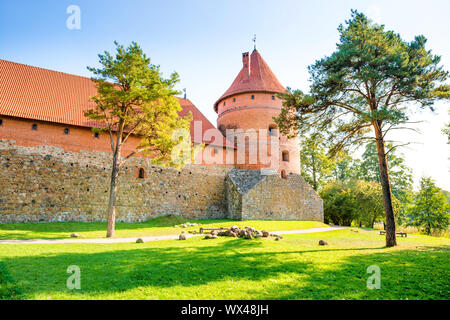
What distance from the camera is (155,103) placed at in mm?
12289

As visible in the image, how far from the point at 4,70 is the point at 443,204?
35.5m

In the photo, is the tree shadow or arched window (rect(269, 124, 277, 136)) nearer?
the tree shadow

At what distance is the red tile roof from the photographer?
14.3 m

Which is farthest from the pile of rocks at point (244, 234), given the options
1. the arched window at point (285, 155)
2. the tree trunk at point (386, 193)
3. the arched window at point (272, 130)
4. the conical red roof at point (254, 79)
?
the conical red roof at point (254, 79)

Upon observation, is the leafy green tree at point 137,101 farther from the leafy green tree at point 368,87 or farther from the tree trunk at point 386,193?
the tree trunk at point 386,193

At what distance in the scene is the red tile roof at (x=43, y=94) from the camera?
14.3 m

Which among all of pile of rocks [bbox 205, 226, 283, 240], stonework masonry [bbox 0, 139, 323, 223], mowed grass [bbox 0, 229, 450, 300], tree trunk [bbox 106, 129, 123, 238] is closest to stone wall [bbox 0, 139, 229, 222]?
stonework masonry [bbox 0, 139, 323, 223]

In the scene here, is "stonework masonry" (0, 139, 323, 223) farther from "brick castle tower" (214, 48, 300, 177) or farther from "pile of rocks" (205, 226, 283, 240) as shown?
"pile of rocks" (205, 226, 283, 240)

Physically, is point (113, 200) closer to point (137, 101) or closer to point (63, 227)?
point (63, 227)

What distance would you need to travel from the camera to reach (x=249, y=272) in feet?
17.7

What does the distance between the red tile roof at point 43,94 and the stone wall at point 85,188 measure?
6.30ft

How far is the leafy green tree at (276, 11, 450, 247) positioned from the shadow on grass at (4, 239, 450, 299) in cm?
414

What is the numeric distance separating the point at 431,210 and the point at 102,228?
26707 millimetres
